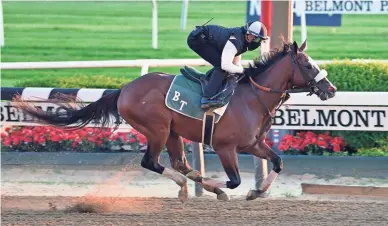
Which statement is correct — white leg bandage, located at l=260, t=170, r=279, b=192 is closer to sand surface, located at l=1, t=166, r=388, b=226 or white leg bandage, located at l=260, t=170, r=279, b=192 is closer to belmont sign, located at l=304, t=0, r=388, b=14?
sand surface, located at l=1, t=166, r=388, b=226

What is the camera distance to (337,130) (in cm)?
829

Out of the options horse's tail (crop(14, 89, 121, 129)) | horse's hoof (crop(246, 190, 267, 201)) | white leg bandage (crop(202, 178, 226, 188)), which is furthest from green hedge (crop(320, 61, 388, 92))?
horse's tail (crop(14, 89, 121, 129))

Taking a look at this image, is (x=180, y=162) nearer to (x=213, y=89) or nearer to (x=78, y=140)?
(x=213, y=89)

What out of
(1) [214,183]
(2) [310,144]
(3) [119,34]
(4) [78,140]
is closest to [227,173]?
(1) [214,183]

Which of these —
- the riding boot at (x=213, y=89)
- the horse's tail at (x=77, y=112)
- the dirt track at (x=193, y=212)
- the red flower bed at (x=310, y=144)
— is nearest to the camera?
the dirt track at (x=193, y=212)

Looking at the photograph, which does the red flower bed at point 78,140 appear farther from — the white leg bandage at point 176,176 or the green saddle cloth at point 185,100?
the green saddle cloth at point 185,100

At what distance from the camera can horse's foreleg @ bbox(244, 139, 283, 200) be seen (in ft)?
22.5

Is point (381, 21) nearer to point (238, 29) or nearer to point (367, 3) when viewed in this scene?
point (367, 3)

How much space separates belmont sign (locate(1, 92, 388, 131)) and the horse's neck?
92 centimetres

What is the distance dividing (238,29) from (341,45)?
10910 mm

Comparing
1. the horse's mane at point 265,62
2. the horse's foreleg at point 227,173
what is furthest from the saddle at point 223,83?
the horse's foreleg at point 227,173

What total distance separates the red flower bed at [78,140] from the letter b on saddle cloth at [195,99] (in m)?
1.90

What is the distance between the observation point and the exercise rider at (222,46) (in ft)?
22.0

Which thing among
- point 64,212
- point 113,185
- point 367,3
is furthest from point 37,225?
point 367,3
